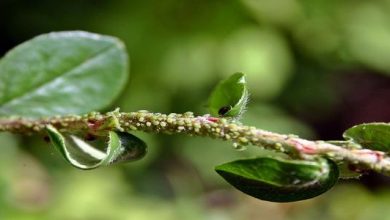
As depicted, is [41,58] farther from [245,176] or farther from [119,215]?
[119,215]

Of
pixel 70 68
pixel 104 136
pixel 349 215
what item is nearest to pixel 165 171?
pixel 349 215

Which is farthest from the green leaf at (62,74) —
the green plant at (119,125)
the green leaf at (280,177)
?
the green leaf at (280,177)

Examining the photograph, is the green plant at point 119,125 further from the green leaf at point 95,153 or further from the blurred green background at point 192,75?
the blurred green background at point 192,75

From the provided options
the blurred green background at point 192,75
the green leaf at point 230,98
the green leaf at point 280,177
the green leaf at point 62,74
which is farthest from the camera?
the blurred green background at point 192,75

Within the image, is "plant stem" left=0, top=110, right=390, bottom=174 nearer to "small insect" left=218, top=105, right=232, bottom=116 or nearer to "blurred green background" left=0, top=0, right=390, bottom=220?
"small insect" left=218, top=105, right=232, bottom=116

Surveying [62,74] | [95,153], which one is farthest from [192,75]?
[95,153]
